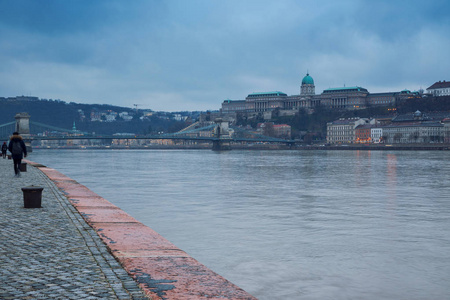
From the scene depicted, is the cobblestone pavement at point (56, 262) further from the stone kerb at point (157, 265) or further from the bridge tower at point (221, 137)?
the bridge tower at point (221, 137)

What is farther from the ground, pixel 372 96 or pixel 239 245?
pixel 372 96

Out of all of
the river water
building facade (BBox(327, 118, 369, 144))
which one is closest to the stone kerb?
the river water

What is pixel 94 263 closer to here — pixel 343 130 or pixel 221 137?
pixel 221 137

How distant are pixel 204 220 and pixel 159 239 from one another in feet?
14.3

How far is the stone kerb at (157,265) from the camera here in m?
→ 5.04

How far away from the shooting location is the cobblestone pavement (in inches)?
193

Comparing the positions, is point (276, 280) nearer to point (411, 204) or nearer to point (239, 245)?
point (239, 245)

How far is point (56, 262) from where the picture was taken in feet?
19.6

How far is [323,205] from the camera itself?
1507 centimetres

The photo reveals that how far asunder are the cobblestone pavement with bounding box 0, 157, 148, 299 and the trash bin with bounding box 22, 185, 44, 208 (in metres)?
0.67

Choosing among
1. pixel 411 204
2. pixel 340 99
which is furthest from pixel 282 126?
pixel 411 204

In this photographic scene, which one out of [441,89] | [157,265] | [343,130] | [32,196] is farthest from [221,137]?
[157,265]

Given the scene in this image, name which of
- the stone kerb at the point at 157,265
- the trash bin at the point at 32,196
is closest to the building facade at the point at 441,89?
the trash bin at the point at 32,196

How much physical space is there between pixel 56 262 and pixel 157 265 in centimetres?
108
